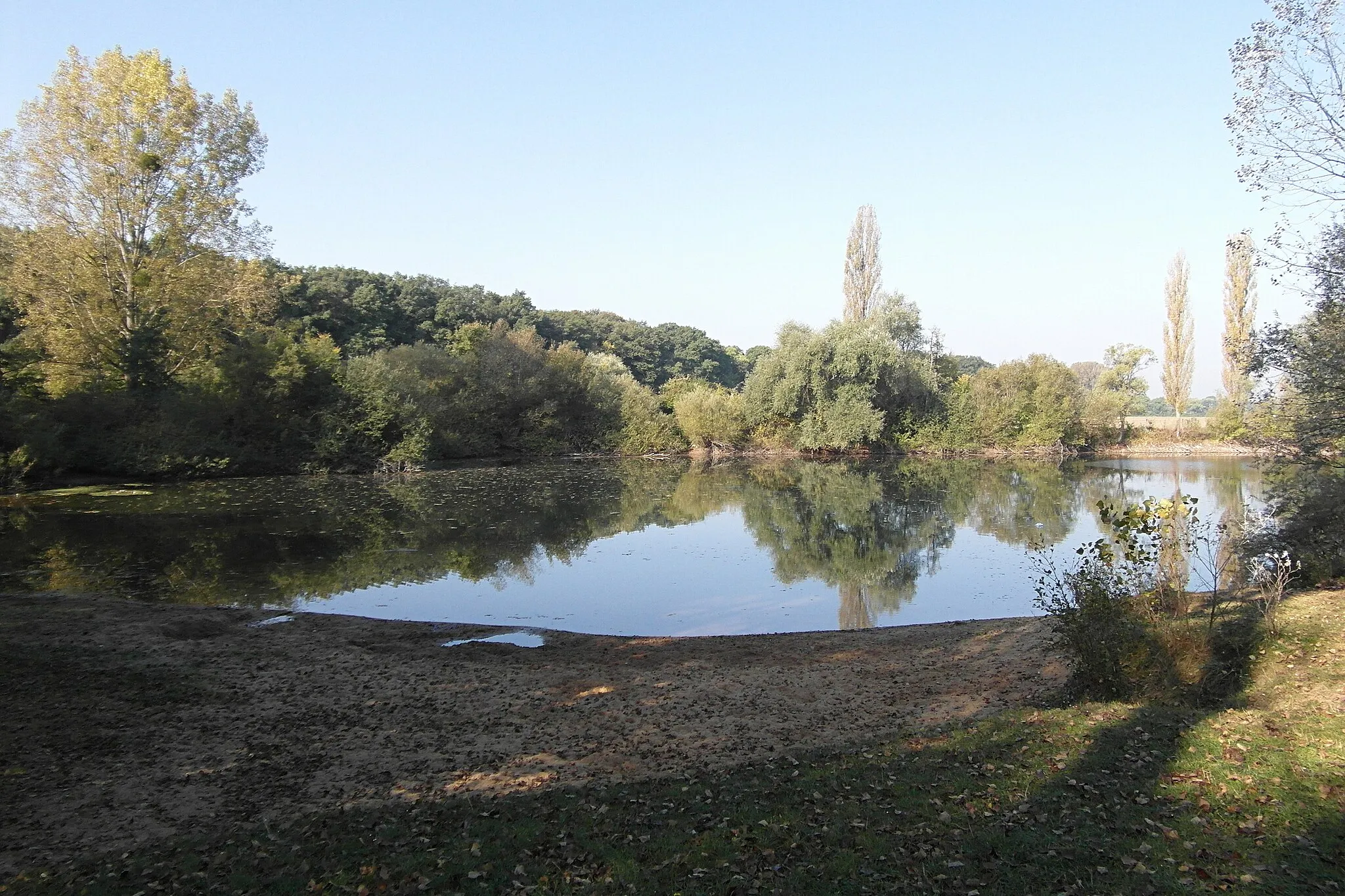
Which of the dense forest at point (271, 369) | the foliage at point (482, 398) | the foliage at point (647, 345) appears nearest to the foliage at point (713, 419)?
the dense forest at point (271, 369)

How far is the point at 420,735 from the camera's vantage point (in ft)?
22.0

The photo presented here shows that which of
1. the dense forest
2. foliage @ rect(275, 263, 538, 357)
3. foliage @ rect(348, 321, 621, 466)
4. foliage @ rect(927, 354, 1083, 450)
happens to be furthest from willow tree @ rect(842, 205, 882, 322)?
foliage @ rect(275, 263, 538, 357)

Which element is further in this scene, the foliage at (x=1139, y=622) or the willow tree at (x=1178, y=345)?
the willow tree at (x=1178, y=345)

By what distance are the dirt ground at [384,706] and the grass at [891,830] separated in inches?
22.3

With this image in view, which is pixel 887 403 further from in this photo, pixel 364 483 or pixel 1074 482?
pixel 364 483

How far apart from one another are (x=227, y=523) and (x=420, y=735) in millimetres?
16312

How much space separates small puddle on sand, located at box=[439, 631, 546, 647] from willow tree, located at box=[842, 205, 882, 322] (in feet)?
148

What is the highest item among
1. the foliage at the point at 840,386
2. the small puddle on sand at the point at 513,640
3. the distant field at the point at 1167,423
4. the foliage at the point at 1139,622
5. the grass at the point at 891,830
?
the foliage at the point at 840,386

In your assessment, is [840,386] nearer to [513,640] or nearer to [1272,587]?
[513,640]

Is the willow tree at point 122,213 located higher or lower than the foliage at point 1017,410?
higher

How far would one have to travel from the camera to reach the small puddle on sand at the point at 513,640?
10195 millimetres

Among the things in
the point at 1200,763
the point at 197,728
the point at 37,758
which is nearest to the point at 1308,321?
the point at 1200,763

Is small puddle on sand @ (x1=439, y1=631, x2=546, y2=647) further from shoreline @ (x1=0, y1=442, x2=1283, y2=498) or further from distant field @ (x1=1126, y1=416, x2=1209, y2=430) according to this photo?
distant field @ (x1=1126, y1=416, x2=1209, y2=430)

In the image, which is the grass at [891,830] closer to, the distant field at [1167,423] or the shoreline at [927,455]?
the shoreline at [927,455]
